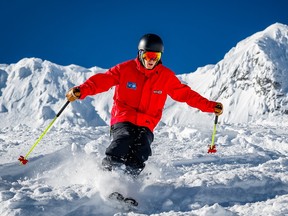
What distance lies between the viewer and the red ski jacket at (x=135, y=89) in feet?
19.2

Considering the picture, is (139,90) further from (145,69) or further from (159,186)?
(159,186)

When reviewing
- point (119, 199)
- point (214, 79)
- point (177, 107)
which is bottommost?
point (119, 199)

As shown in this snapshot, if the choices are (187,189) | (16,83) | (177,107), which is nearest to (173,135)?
(187,189)

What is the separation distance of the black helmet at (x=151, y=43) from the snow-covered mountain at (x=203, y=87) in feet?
158

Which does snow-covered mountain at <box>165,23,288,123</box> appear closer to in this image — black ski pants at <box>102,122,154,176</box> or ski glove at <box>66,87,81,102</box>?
black ski pants at <box>102,122,154,176</box>

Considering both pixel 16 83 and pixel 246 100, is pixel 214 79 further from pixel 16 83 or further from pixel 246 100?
pixel 16 83

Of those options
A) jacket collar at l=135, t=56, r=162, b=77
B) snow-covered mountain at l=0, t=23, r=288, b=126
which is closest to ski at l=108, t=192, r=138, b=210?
jacket collar at l=135, t=56, r=162, b=77

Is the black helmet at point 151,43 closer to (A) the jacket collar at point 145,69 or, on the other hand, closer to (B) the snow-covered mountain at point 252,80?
(A) the jacket collar at point 145,69

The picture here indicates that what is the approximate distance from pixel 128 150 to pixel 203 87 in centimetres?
10206

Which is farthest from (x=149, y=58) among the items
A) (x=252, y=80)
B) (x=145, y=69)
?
(x=252, y=80)

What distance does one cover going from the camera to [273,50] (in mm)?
84938

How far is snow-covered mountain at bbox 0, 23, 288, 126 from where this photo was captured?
80.2 meters

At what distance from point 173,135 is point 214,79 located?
93.2 meters

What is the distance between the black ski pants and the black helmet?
113 cm
